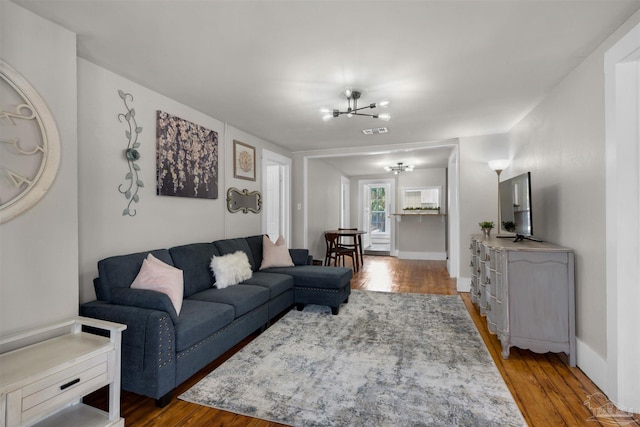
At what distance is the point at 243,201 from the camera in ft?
14.3

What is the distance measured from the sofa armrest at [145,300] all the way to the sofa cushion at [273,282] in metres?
1.20

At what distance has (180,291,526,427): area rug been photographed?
71.3 inches

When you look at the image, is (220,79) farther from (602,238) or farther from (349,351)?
(602,238)

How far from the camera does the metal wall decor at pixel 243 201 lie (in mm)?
4088

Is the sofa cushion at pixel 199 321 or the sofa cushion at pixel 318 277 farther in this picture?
the sofa cushion at pixel 318 277

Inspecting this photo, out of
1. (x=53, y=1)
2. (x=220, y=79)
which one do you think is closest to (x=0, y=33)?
(x=53, y=1)

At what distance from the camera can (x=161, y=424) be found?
5.69ft

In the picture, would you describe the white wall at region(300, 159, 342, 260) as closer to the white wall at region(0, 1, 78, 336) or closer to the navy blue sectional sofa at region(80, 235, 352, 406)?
the navy blue sectional sofa at region(80, 235, 352, 406)

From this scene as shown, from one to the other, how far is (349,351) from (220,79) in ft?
8.71

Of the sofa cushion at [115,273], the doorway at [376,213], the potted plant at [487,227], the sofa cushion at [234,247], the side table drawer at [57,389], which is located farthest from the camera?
the doorway at [376,213]

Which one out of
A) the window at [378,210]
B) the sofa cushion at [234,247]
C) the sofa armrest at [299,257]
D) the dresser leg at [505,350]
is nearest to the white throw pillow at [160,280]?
the sofa cushion at [234,247]

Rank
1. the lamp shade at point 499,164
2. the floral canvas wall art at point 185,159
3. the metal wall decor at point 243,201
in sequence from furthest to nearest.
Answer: the lamp shade at point 499,164 < the metal wall decor at point 243,201 < the floral canvas wall art at point 185,159

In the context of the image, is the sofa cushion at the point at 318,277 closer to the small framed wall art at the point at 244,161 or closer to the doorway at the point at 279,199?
the small framed wall art at the point at 244,161

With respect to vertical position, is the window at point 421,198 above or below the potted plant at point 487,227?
above
